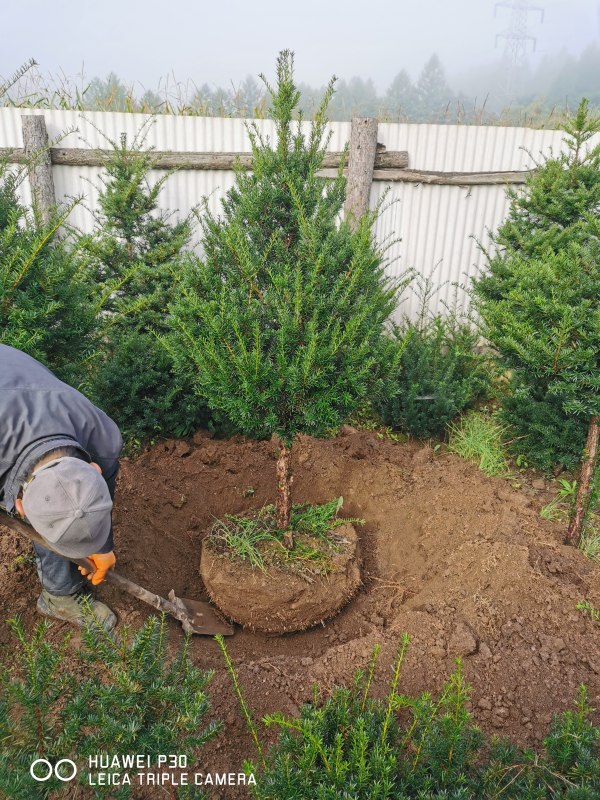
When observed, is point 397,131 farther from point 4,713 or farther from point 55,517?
point 4,713

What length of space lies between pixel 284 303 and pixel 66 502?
142 cm

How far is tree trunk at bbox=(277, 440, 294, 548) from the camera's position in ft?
11.8

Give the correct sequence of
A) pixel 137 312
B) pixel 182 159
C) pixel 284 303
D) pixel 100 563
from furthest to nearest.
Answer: pixel 182 159 < pixel 137 312 < pixel 284 303 < pixel 100 563

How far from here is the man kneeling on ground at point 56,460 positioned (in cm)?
226

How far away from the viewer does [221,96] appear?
7.68 metres

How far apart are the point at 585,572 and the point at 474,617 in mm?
856

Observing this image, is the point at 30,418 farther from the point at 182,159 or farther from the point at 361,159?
the point at 361,159

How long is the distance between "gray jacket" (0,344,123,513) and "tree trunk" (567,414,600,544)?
291 centimetres

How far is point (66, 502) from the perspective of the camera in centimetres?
226

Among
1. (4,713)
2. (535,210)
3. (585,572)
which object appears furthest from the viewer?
(535,210)

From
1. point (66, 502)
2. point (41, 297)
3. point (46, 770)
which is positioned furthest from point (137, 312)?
point (46, 770)

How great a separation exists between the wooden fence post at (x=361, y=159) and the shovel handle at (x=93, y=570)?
4.61m

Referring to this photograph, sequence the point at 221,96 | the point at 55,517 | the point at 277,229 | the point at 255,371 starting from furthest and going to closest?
1. the point at 221,96
2. the point at 277,229
3. the point at 255,371
4. the point at 55,517

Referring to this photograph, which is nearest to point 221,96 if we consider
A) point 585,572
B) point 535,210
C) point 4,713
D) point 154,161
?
point 154,161
